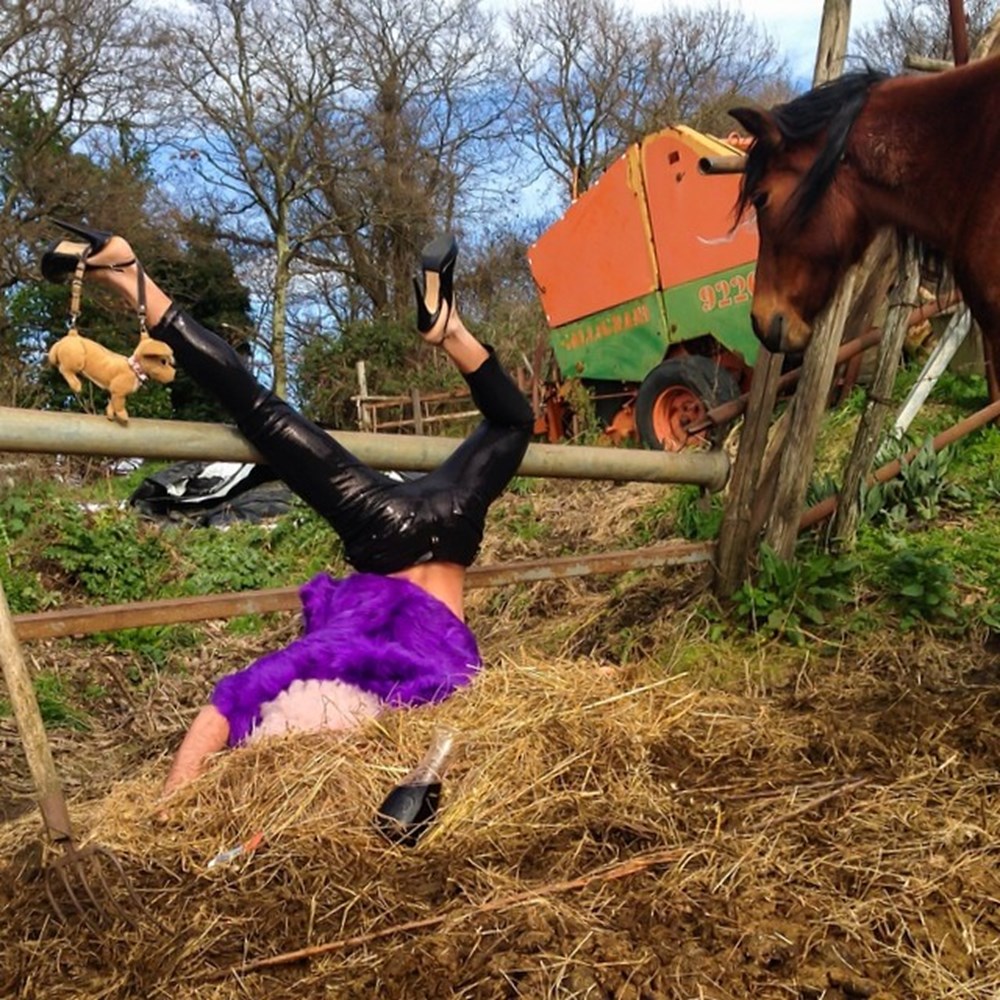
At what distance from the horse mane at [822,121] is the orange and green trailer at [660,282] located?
3001mm

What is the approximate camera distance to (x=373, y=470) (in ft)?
9.00

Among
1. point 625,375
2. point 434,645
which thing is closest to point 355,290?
point 625,375

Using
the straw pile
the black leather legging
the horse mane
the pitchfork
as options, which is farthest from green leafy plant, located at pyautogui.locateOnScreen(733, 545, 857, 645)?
the pitchfork

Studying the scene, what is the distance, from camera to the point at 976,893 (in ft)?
5.62

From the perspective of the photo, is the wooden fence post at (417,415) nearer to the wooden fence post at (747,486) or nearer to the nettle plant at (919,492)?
the nettle plant at (919,492)

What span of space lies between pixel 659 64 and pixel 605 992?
84.3ft

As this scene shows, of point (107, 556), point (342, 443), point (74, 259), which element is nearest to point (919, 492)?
point (342, 443)

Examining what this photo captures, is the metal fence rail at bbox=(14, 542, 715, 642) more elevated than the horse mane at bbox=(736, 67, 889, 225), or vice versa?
the horse mane at bbox=(736, 67, 889, 225)

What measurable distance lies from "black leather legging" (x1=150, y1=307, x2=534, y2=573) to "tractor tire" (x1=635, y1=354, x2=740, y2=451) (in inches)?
146

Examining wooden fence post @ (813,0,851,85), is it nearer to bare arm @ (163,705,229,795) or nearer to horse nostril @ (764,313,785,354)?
horse nostril @ (764,313,785,354)

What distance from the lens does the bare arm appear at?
2168 mm

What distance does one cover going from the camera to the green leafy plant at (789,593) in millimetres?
3219

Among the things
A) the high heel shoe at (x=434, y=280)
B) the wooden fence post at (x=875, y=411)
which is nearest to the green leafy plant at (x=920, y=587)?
the wooden fence post at (x=875, y=411)

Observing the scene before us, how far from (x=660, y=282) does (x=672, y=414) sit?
0.99 metres
